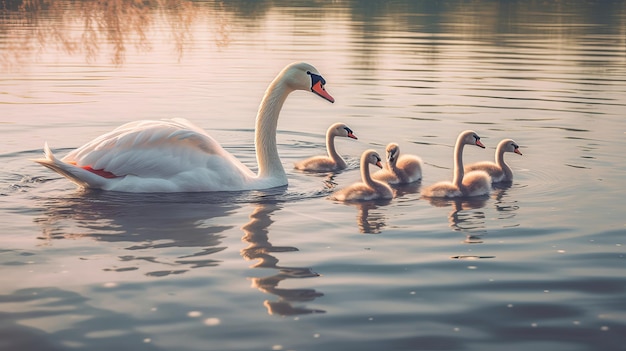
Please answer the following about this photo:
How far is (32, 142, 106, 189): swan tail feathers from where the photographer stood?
9.84m

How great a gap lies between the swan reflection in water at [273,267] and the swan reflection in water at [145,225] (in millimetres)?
252

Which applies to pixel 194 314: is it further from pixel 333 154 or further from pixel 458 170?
pixel 333 154

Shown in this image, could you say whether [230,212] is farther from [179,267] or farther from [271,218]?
[179,267]

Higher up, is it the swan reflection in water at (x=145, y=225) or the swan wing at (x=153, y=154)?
the swan wing at (x=153, y=154)

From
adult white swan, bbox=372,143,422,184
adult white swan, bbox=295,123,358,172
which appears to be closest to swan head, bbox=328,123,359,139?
adult white swan, bbox=295,123,358,172

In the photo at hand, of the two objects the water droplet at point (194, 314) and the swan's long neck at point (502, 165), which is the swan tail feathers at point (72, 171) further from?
the swan's long neck at point (502, 165)

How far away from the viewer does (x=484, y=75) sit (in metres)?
21.7

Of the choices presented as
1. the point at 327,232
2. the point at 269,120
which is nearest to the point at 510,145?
the point at 269,120

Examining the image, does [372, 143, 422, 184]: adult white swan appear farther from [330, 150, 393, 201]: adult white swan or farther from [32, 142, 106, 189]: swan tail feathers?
[32, 142, 106, 189]: swan tail feathers

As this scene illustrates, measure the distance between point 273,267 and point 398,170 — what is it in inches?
156

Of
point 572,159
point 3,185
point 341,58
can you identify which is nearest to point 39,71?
point 341,58

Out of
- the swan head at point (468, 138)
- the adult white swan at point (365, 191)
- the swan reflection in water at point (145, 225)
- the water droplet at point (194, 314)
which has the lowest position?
the adult white swan at point (365, 191)

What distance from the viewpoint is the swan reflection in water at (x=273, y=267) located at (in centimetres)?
639

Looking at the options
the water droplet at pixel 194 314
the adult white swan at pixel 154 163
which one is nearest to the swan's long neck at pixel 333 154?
the adult white swan at pixel 154 163
